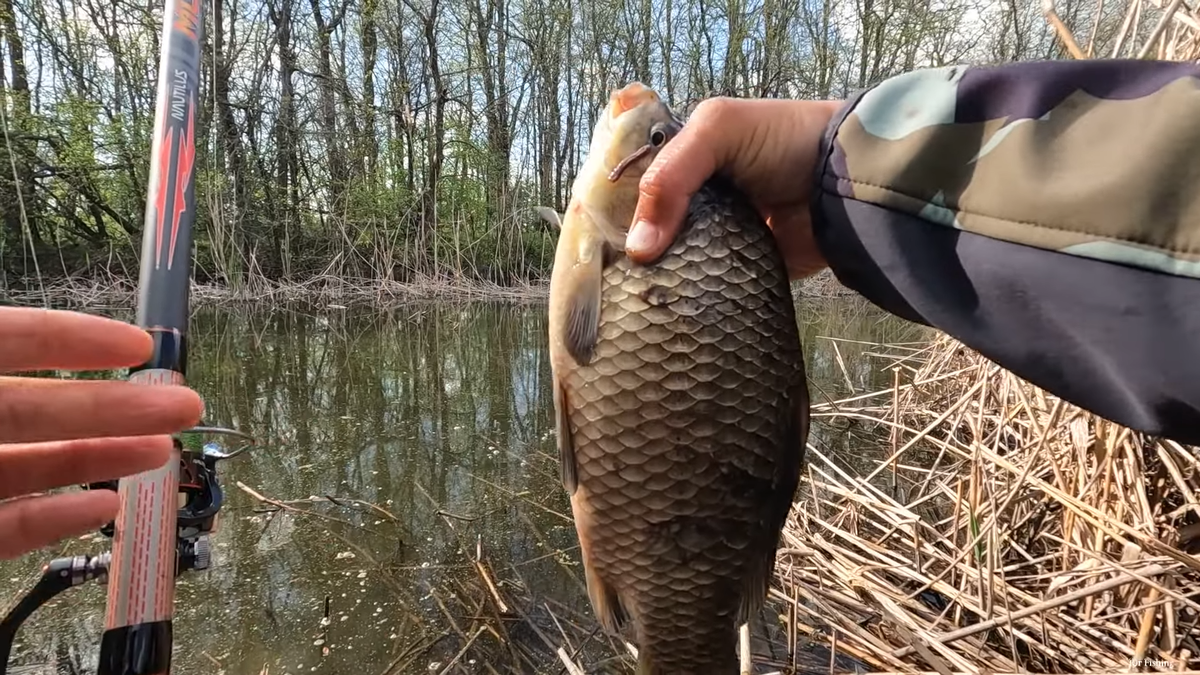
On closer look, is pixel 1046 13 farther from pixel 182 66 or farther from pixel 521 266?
pixel 521 266

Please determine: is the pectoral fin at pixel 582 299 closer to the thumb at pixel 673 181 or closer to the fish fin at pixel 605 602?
the thumb at pixel 673 181

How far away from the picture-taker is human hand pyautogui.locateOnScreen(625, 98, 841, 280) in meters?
1.09

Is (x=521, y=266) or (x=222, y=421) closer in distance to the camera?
(x=222, y=421)

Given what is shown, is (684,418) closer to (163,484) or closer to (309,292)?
(163,484)

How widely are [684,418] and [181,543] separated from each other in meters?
1.20

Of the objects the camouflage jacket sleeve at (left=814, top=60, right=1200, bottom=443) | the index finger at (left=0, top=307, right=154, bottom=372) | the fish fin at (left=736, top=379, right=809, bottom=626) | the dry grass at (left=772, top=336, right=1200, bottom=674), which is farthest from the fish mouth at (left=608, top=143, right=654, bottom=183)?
the dry grass at (left=772, top=336, right=1200, bottom=674)

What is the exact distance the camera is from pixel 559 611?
2.17 meters

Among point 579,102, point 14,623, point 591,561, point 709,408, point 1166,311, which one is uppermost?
point 579,102

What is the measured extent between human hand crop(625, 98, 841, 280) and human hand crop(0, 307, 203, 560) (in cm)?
76

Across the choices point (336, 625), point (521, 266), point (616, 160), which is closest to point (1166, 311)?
point (616, 160)

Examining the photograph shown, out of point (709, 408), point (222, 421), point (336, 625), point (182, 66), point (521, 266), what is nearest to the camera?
point (709, 408)

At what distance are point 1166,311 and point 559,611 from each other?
1877mm

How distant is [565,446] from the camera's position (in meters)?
1.13

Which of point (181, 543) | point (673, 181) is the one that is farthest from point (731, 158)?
point (181, 543)
